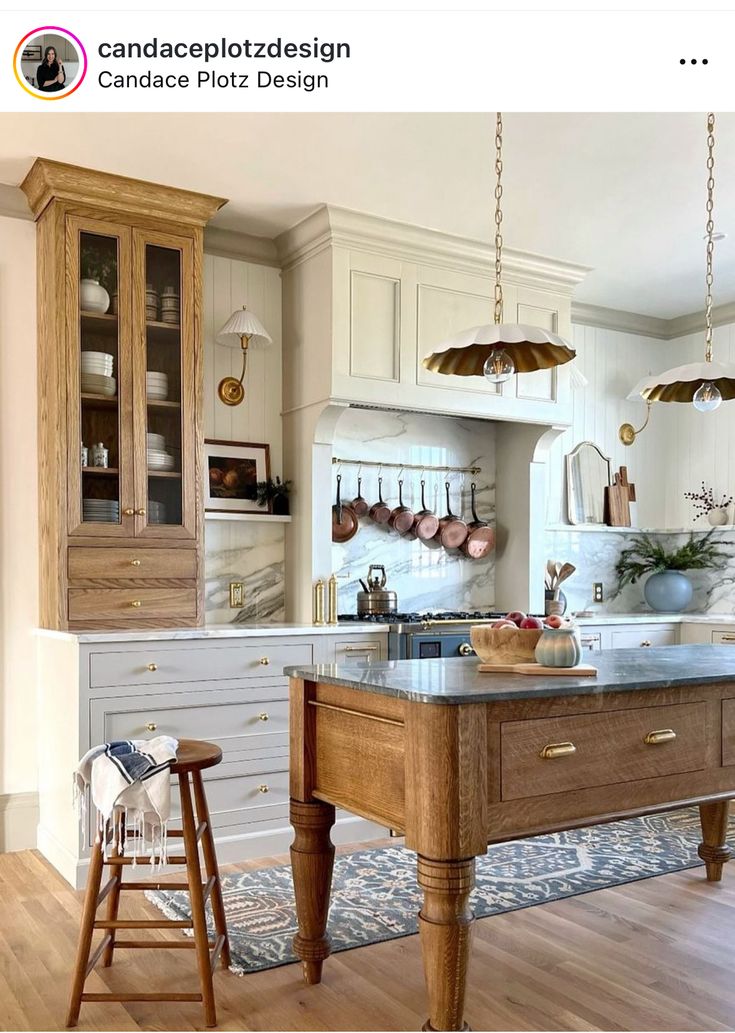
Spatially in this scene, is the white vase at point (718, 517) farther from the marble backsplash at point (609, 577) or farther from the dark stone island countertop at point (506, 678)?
the dark stone island countertop at point (506, 678)

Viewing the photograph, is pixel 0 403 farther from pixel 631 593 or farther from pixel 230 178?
pixel 631 593

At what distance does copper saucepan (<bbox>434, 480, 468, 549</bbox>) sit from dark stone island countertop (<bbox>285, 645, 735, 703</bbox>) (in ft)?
7.20

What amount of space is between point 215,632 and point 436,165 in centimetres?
215

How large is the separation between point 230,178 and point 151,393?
992mm

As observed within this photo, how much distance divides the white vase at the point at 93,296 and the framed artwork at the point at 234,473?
84 centimetres

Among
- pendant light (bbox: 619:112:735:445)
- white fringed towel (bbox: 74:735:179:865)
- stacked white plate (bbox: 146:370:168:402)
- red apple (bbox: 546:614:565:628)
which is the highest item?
stacked white plate (bbox: 146:370:168:402)

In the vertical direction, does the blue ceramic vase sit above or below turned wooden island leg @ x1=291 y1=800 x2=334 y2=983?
above

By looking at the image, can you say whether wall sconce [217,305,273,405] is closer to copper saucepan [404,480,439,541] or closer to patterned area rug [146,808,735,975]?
copper saucepan [404,480,439,541]

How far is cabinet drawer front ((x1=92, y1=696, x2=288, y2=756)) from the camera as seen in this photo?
3.71 metres

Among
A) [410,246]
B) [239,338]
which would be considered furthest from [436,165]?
[239,338]

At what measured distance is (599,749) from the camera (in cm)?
240

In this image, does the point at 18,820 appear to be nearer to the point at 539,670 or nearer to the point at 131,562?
the point at 131,562
